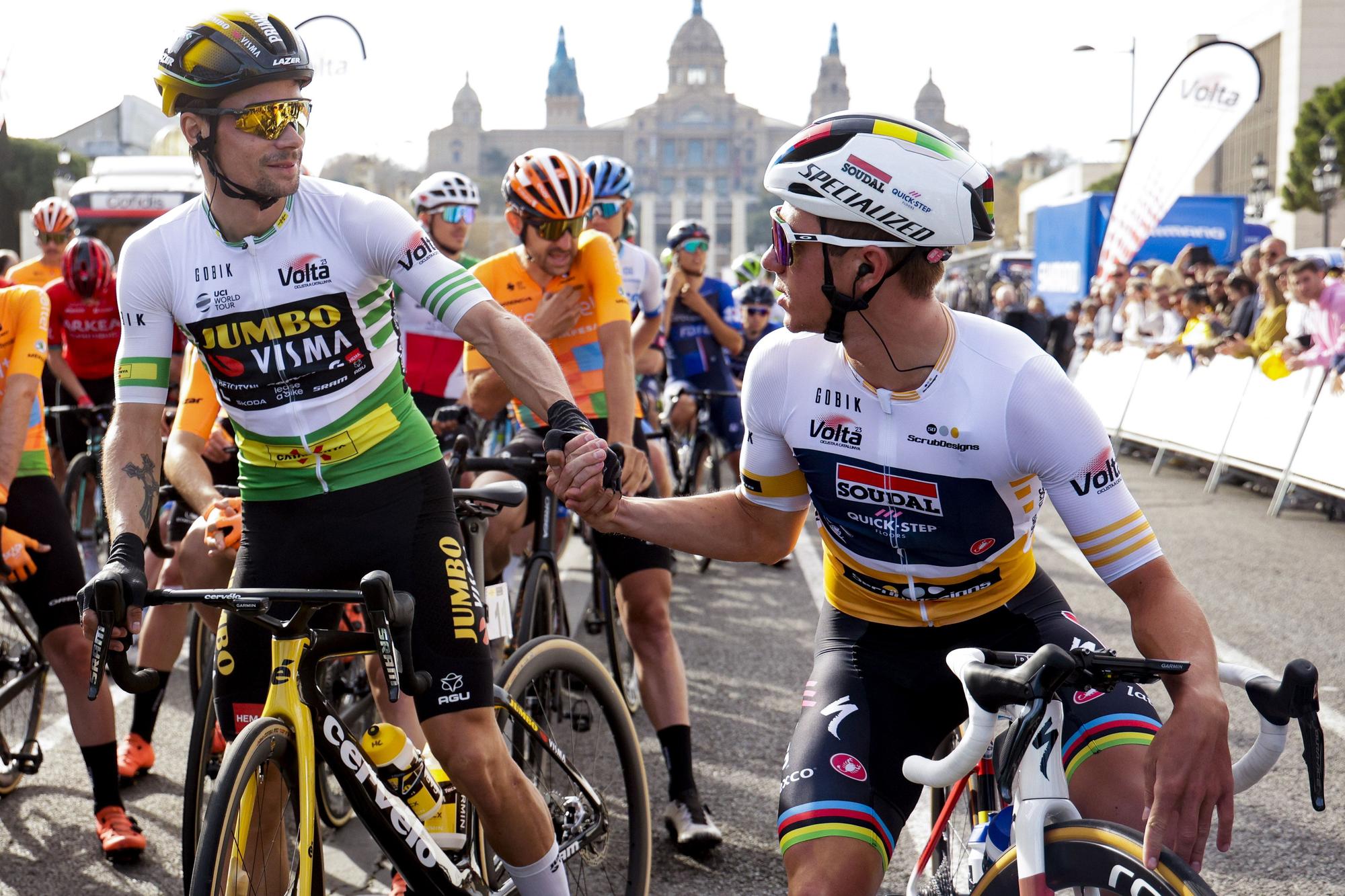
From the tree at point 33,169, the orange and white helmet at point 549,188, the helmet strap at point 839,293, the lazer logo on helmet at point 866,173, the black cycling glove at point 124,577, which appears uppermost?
the tree at point 33,169

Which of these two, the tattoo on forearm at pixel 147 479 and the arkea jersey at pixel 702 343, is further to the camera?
the arkea jersey at pixel 702 343

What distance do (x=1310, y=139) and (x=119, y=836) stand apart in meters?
55.0

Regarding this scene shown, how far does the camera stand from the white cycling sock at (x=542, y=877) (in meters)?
3.27

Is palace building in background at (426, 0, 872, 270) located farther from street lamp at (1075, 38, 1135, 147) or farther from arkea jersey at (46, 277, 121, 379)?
arkea jersey at (46, 277, 121, 379)

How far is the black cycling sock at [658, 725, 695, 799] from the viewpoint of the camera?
14.6ft

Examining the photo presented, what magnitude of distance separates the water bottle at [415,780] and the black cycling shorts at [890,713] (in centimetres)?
97

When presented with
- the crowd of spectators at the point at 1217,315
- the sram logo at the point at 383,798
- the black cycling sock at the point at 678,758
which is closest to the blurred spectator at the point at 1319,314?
the crowd of spectators at the point at 1217,315

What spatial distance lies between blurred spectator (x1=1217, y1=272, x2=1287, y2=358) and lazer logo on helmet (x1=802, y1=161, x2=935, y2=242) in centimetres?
1219

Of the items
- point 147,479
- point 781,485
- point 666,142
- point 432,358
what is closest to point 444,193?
point 432,358

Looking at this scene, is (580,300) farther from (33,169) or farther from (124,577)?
(33,169)

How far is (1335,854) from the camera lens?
13.9 ft

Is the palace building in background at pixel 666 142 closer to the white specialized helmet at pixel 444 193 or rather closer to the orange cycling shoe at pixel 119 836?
the white specialized helmet at pixel 444 193

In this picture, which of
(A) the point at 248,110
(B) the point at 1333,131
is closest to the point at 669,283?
(A) the point at 248,110

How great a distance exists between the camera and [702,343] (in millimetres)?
10266
